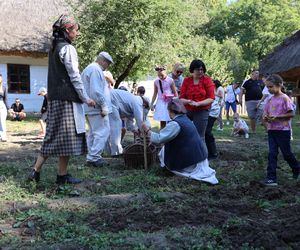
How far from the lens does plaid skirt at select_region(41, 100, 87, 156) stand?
17.7 feet

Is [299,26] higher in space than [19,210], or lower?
higher

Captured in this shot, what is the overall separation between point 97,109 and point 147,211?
3046 mm

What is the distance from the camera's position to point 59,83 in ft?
18.1

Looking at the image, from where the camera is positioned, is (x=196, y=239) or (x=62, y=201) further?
(x=62, y=201)

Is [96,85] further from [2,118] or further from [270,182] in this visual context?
[2,118]

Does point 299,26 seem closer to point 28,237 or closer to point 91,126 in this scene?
point 91,126

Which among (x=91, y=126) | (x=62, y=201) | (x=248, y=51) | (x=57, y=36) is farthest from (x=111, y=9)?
(x=248, y=51)

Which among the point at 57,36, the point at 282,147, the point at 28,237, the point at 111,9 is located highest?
the point at 111,9

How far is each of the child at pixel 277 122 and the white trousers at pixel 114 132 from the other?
9.41 feet

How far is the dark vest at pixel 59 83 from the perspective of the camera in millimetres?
5492

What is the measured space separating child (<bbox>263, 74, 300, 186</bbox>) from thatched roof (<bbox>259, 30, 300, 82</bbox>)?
10.5 metres

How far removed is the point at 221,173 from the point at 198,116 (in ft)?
3.38

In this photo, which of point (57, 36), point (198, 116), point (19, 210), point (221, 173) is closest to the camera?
point (19, 210)

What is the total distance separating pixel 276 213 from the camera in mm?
4602
